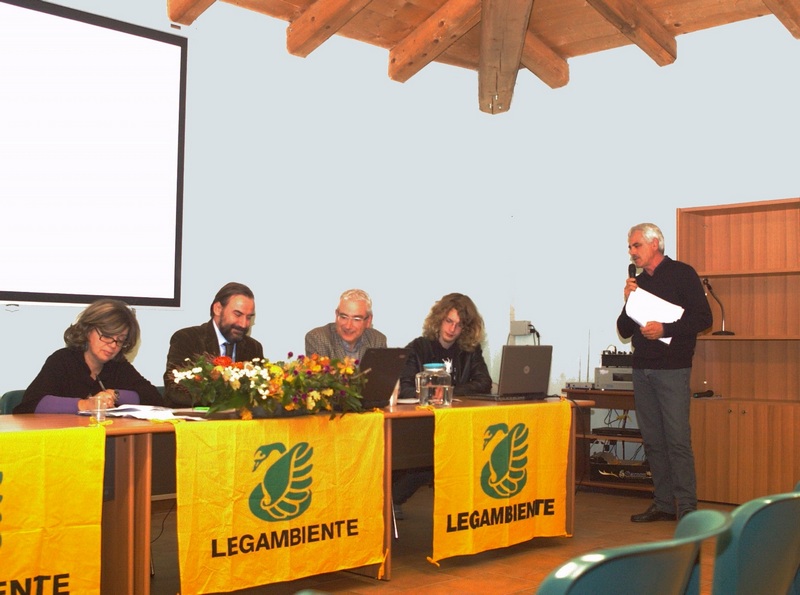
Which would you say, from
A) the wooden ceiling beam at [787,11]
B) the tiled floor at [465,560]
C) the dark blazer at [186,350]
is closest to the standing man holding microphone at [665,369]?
the tiled floor at [465,560]

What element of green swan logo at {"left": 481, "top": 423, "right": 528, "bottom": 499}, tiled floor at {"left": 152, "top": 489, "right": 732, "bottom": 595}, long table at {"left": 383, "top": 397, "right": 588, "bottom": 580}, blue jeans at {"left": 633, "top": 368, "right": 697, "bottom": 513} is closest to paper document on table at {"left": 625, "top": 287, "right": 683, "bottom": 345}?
blue jeans at {"left": 633, "top": 368, "right": 697, "bottom": 513}

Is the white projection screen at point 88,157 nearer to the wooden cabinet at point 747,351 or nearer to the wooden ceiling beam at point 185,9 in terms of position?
the wooden ceiling beam at point 185,9

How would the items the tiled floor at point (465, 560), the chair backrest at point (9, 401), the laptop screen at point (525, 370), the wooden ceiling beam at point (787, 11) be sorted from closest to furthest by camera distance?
the tiled floor at point (465, 560) → the chair backrest at point (9, 401) → the laptop screen at point (525, 370) → the wooden ceiling beam at point (787, 11)

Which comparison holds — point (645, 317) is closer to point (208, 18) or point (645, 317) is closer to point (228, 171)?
point (228, 171)

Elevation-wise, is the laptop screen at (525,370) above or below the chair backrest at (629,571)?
above

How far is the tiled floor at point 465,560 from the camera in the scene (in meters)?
3.76

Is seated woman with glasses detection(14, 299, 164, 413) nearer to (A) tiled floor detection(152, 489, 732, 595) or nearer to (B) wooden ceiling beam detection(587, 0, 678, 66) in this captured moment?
(A) tiled floor detection(152, 489, 732, 595)

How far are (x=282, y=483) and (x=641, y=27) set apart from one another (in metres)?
3.91

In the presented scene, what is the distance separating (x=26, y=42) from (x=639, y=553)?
14.6 feet

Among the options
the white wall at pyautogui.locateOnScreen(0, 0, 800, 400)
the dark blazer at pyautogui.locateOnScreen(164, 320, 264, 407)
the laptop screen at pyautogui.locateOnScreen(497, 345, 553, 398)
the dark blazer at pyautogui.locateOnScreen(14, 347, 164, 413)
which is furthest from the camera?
the white wall at pyautogui.locateOnScreen(0, 0, 800, 400)

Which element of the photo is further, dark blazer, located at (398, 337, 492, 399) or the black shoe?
the black shoe

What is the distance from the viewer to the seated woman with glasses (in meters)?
3.64

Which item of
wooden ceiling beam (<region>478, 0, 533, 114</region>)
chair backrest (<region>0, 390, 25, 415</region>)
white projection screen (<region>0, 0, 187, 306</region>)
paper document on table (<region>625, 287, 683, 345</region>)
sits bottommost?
chair backrest (<region>0, 390, 25, 415</region>)

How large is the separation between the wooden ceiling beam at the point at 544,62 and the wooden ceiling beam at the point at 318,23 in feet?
4.52
